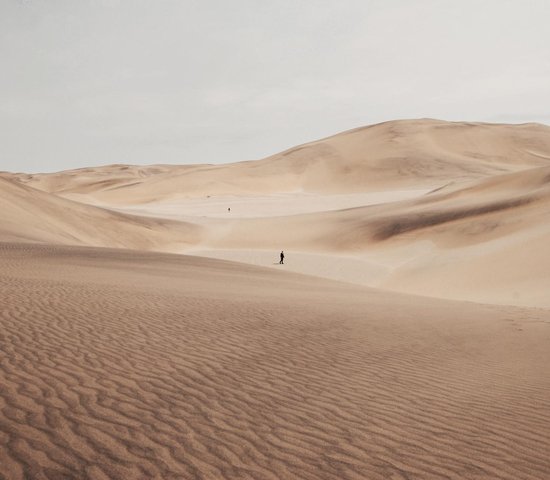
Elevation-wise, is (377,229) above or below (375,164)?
below

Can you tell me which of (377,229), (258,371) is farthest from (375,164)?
(258,371)

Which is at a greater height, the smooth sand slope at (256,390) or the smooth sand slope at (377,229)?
the smooth sand slope at (377,229)

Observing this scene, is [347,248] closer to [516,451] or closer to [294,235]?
[294,235]

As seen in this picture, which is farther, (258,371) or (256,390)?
(258,371)

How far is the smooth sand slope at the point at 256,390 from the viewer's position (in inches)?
187

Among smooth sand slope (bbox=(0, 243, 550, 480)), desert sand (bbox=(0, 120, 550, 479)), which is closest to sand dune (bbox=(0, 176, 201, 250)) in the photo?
desert sand (bbox=(0, 120, 550, 479))

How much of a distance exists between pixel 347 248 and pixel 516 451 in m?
35.8

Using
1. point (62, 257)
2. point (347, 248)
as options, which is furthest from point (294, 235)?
point (62, 257)

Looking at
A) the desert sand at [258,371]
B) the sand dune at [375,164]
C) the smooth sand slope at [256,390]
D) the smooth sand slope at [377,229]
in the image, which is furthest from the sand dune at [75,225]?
the sand dune at [375,164]

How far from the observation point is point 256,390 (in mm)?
6602

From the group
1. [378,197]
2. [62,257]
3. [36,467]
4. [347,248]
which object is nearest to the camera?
[36,467]

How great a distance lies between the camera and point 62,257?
1911cm

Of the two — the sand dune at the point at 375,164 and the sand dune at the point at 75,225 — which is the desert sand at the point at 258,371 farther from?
the sand dune at the point at 375,164

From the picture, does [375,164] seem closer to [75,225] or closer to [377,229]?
[377,229]
